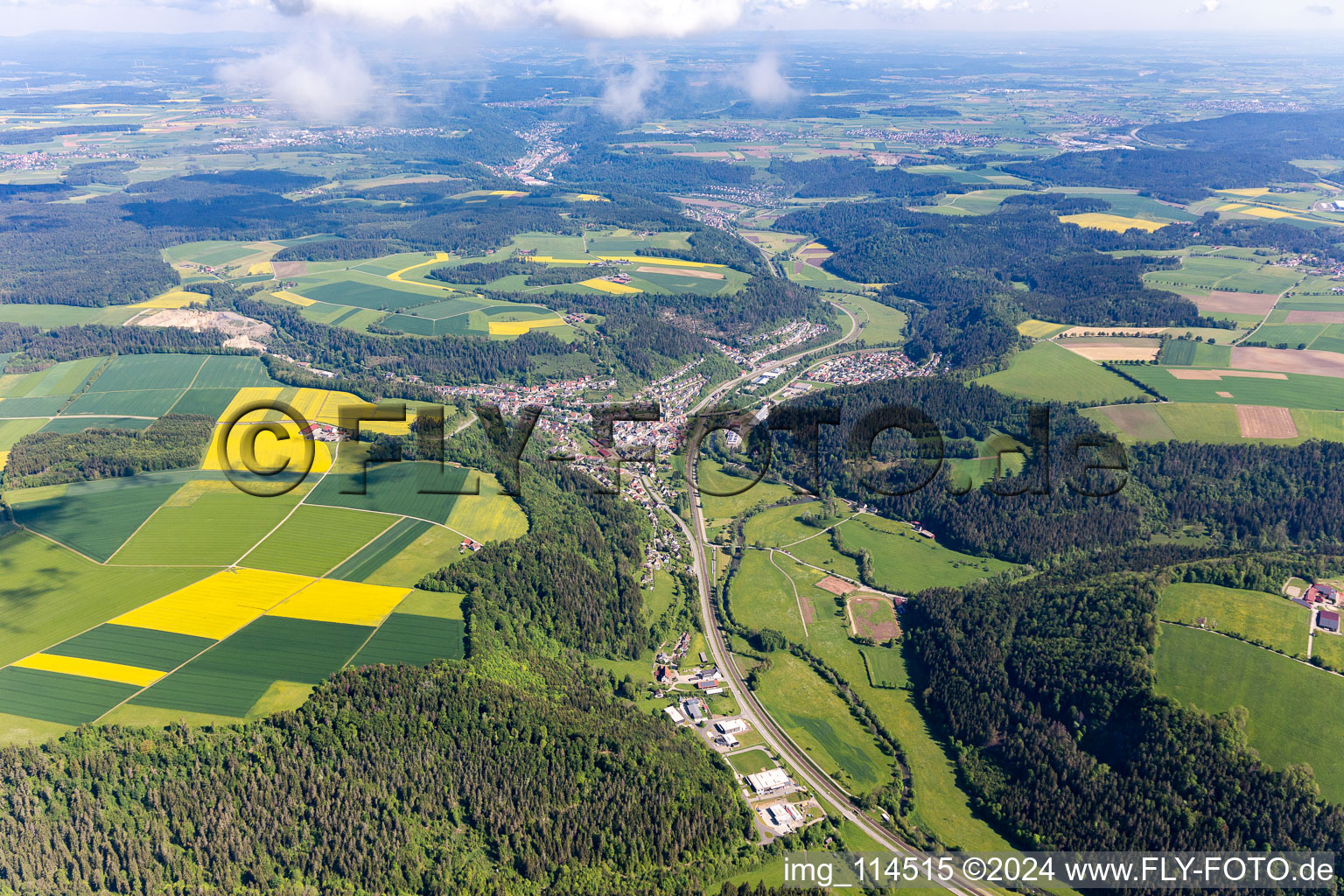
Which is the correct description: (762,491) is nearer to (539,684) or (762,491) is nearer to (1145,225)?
(539,684)

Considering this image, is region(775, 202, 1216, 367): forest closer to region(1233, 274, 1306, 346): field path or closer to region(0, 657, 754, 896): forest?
region(1233, 274, 1306, 346): field path

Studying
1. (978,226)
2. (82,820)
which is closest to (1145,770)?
(82,820)

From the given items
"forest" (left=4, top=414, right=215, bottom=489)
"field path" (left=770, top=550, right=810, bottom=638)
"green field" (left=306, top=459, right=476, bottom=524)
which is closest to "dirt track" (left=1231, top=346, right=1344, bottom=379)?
"field path" (left=770, top=550, right=810, bottom=638)

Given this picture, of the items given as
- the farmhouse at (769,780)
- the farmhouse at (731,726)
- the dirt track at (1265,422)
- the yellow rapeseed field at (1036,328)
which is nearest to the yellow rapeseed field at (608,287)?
the yellow rapeseed field at (1036,328)

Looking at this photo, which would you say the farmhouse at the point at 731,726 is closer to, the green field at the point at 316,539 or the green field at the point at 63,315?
the green field at the point at 316,539

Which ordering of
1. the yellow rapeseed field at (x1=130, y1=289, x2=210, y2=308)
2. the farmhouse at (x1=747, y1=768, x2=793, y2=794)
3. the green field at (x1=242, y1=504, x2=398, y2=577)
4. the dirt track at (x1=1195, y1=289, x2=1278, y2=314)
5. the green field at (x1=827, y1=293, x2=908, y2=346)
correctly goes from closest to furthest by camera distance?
the farmhouse at (x1=747, y1=768, x2=793, y2=794), the green field at (x1=242, y1=504, x2=398, y2=577), the dirt track at (x1=1195, y1=289, x2=1278, y2=314), the green field at (x1=827, y1=293, x2=908, y2=346), the yellow rapeseed field at (x1=130, y1=289, x2=210, y2=308)

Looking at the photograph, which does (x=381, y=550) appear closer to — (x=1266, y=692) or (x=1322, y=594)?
(x=1266, y=692)
